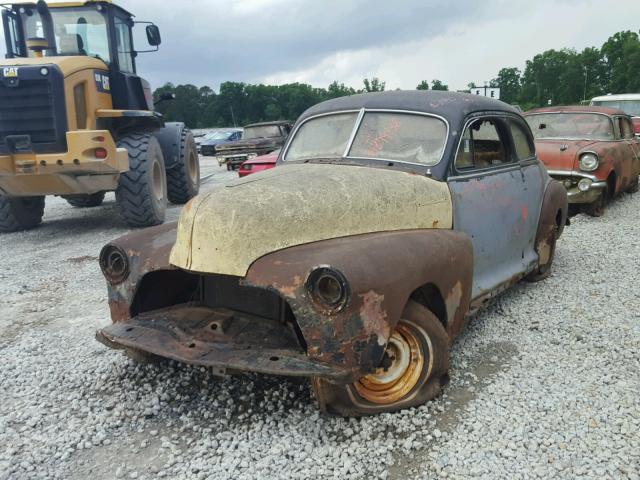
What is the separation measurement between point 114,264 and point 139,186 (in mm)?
4585

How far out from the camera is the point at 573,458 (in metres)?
2.50

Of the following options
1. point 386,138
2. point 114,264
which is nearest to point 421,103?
point 386,138

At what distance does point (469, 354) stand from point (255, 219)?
1.86 m

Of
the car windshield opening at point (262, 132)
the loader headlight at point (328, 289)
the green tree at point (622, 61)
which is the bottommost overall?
the loader headlight at point (328, 289)

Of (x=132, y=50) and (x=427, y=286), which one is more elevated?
(x=132, y=50)

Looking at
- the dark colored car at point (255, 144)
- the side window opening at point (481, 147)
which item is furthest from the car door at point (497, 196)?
the dark colored car at point (255, 144)

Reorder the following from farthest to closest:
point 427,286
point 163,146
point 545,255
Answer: point 163,146 < point 545,255 < point 427,286

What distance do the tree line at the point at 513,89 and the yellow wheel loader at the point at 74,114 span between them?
145 feet

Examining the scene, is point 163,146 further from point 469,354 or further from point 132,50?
point 469,354

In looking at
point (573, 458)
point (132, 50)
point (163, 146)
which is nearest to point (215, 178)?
point (163, 146)

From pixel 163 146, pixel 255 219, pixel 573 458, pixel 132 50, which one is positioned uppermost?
pixel 132 50

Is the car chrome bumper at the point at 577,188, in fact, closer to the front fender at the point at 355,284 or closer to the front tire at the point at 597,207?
the front tire at the point at 597,207

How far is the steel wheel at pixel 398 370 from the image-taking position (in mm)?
2891

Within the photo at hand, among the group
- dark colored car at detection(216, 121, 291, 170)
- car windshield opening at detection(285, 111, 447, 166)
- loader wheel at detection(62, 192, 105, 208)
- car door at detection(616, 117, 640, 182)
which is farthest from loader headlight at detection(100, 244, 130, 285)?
dark colored car at detection(216, 121, 291, 170)
